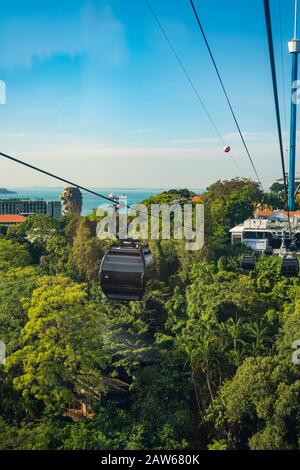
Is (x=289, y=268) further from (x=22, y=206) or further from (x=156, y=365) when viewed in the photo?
(x=22, y=206)

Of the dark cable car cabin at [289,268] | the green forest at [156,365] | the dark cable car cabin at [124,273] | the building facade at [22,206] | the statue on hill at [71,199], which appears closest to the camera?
the dark cable car cabin at [124,273]

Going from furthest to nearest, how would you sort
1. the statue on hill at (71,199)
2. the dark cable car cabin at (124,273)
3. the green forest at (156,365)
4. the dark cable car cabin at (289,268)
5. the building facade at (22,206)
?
the building facade at (22,206) → the statue on hill at (71,199) → the green forest at (156,365) → the dark cable car cabin at (289,268) → the dark cable car cabin at (124,273)

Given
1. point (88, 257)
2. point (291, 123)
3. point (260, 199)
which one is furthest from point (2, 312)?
point (260, 199)

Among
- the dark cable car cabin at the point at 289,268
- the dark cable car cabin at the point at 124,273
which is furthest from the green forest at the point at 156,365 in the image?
the dark cable car cabin at the point at 124,273

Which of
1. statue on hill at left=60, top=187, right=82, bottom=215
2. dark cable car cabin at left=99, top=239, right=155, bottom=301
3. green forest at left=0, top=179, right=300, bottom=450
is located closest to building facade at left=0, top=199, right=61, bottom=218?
statue on hill at left=60, top=187, right=82, bottom=215

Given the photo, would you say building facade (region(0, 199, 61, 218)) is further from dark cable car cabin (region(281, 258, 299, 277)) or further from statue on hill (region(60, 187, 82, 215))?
dark cable car cabin (region(281, 258, 299, 277))

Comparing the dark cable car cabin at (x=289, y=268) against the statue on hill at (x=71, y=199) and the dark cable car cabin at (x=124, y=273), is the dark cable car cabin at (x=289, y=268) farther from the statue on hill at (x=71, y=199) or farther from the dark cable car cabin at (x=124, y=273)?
the statue on hill at (x=71, y=199)
